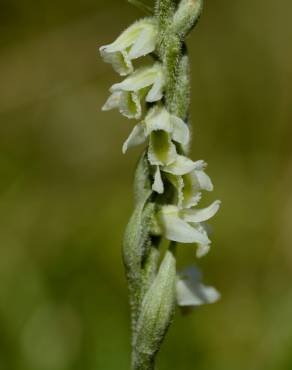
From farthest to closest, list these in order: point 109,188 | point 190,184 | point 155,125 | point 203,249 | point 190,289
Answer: point 109,188
point 190,289
point 203,249
point 190,184
point 155,125

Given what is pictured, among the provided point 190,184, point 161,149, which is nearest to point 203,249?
point 190,184

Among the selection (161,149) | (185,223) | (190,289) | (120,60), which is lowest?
Result: (190,289)

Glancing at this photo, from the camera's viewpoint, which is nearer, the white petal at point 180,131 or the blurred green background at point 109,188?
the white petal at point 180,131

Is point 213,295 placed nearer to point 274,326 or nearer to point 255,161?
point 274,326

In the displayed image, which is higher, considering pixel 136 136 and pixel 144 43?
pixel 144 43

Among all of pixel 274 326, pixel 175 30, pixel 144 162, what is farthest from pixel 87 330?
pixel 175 30

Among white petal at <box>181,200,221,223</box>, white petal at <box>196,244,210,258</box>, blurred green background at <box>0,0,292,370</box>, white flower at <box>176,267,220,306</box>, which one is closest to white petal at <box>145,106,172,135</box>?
white petal at <box>181,200,221,223</box>

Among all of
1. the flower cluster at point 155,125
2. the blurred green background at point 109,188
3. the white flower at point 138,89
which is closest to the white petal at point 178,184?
the flower cluster at point 155,125

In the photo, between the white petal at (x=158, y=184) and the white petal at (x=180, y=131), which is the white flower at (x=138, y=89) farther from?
the white petal at (x=158, y=184)

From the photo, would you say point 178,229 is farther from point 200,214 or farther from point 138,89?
point 138,89
